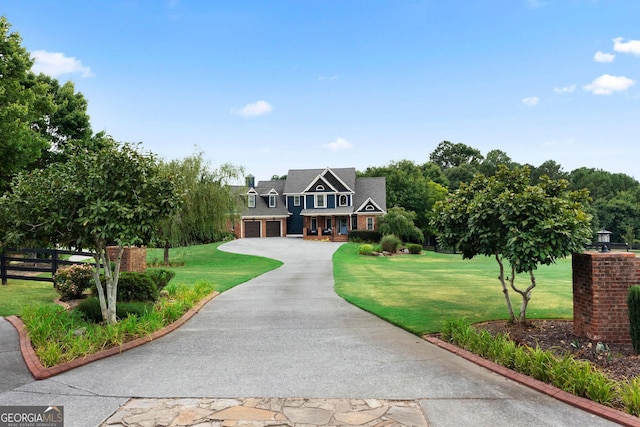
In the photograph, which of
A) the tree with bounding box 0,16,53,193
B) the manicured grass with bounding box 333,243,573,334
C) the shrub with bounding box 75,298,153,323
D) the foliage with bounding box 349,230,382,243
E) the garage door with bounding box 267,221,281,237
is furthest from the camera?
the garage door with bounding box 267,221,281,237

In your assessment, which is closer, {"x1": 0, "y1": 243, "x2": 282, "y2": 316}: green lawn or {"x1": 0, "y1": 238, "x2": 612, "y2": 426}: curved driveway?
{"x1": 0, "y1": 238, "x2": 612, "y2": 426}: curved driveway

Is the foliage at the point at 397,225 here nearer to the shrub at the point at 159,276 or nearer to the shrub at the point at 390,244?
the shrub at the point at 390,244

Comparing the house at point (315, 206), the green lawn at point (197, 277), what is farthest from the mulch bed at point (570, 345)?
the house at point (315, 206)

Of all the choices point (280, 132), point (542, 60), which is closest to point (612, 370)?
point (542, 60)

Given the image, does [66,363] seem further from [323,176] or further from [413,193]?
[413,193]

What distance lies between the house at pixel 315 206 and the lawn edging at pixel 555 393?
3753 cm

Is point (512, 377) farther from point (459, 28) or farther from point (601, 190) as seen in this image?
point (601, 190)

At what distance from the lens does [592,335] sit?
748 cm

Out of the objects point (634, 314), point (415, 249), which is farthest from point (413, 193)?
point (634, 314)

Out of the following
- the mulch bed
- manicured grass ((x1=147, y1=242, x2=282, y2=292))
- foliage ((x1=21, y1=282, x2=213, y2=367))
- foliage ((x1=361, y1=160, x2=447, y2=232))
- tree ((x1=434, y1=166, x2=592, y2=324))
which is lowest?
manicured grass ((x1=147, y1=242, x2=282, y2=292))

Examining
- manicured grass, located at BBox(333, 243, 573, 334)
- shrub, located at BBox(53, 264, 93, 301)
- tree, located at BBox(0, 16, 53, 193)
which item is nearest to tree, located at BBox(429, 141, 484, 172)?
manicured grass, located at BBox(333, 243, 573, 334)

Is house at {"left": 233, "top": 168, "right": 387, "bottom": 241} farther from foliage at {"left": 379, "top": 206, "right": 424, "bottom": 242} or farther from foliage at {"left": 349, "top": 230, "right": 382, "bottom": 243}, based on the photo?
foliage at {"left": 379, "top": 206, "right": 424, "bottom": 242}

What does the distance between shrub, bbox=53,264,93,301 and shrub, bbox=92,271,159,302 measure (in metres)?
1.90

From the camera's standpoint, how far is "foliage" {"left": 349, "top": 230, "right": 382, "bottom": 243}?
41.6m
